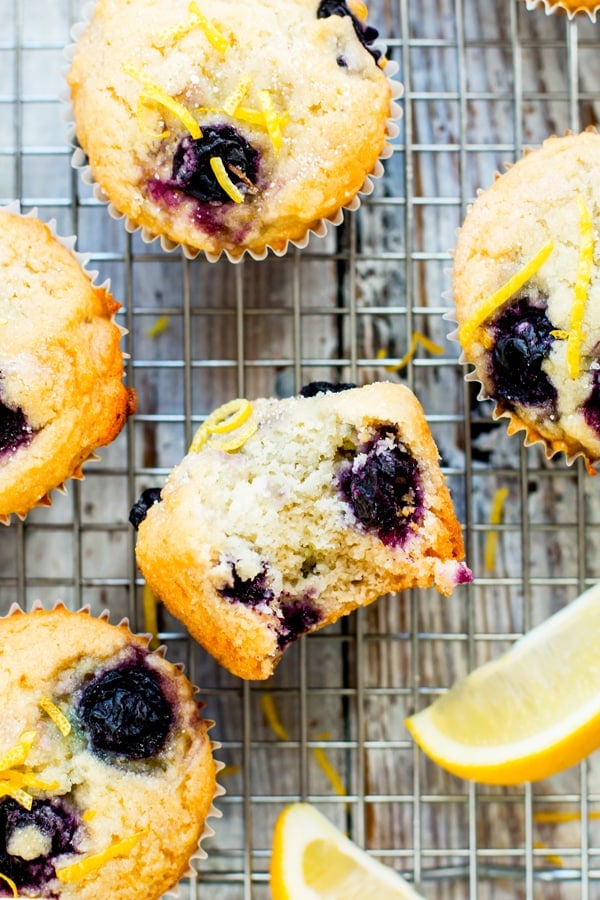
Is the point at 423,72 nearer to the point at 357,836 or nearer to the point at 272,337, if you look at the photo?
the point at 272,337

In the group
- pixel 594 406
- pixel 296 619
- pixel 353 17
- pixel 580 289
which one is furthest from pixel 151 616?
pixel 353 17

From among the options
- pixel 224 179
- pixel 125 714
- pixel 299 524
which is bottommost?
pixel 125 714

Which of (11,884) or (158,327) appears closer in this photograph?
(11,884)

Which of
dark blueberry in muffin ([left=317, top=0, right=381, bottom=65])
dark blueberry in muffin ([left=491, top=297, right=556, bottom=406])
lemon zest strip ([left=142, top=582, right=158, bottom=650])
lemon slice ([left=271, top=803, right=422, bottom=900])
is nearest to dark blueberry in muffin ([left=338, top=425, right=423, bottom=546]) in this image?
dark blueberry in muffin ([left=491, top=297, right=556, bottom=406])

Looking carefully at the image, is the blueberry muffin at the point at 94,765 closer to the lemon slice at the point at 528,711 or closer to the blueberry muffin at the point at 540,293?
the lemon slice at the point at 528,711

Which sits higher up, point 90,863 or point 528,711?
point 528,711

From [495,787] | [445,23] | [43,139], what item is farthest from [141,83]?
[495,787]

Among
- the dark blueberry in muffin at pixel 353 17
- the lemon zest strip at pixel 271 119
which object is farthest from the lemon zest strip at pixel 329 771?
the dark blueberry in muffin at pixel 353 17

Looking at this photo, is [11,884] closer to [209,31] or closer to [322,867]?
[322,867]

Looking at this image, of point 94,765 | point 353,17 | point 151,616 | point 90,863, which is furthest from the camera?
point 151,616
